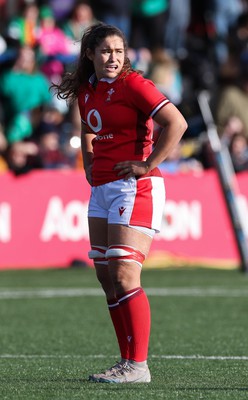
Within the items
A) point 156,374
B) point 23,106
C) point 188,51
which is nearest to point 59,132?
point 23,106

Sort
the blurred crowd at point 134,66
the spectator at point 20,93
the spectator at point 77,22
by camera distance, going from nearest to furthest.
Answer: the blurred crowd at point 134,66 < the spectator at point 20,93 < the spectator at point 77,22

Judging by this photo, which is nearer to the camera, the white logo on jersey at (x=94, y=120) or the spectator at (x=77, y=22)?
the white logo on jersey at (x=94, y=120)

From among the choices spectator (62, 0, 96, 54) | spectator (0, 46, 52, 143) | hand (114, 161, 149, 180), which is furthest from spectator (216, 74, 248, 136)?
hand (114, 161, 149, 180)

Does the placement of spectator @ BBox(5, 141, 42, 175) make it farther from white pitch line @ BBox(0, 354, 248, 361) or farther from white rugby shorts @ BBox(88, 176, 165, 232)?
white rugby shorts @ BBox(88, 176, 165, 232)

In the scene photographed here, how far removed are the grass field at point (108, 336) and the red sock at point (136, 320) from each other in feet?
0.66

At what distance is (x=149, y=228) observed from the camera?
22.0 ft

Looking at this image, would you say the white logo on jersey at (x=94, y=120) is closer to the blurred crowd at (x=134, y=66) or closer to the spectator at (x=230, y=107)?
the blurred crowd at (x=134, y=66)

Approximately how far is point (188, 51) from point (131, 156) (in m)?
14.4

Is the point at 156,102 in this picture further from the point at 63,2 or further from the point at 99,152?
the point at 63,2

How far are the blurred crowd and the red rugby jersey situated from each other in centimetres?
857

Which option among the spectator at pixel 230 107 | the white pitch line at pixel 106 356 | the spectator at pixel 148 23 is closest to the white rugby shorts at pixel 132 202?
the white pitch line at pixel 106 356

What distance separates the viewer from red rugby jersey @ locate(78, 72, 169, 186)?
656 centimetres

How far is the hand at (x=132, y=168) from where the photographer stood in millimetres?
6605

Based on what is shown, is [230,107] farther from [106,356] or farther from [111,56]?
[111,56]
